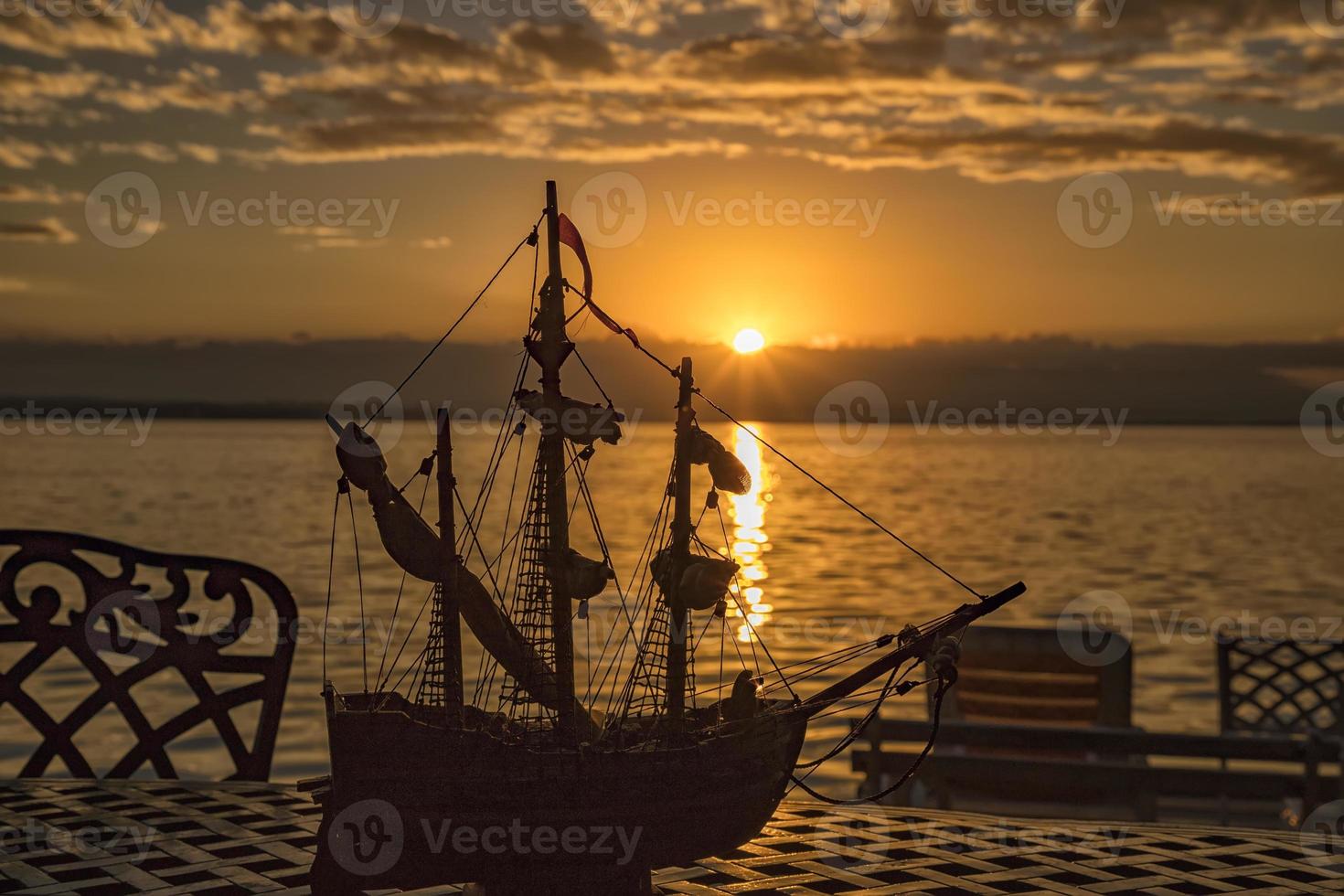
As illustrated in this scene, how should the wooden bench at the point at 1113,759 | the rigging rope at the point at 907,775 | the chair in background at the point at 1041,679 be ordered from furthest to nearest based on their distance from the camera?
1. the chair in background at the point at 1041,679
2. the wooden bench at the point at 1113,759
3. the rigging rope at the point at 907,775

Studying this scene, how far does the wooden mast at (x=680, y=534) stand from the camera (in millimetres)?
5652

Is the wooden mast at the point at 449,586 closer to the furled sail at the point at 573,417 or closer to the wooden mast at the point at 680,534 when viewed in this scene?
the furled sail at the point at 573,417

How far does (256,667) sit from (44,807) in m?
1.36

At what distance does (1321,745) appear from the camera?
10.0 metres

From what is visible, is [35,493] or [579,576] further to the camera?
[35,493]

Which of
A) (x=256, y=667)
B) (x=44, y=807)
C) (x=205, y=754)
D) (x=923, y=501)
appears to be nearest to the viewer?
(x=44, y=807)

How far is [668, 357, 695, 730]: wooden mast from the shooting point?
223 inches

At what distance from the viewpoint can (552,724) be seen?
5.58m

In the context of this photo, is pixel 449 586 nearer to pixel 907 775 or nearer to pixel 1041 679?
pixel 907 775

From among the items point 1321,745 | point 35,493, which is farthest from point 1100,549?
point 35,493

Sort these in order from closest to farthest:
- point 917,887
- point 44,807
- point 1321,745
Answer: point 917,887 → point 44,807 → point 1321,745

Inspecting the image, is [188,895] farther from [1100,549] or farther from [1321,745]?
[1100,549]

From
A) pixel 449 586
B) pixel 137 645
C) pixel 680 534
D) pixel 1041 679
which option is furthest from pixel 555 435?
pixel 1041 679

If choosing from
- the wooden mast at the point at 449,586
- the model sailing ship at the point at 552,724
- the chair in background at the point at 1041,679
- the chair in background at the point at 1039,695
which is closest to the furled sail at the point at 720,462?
the model sailing ship at the point at 552,724
